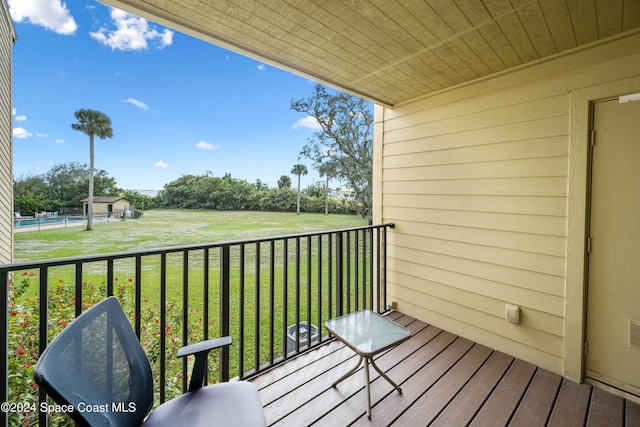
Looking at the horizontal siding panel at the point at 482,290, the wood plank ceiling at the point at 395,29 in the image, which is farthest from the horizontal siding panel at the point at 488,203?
the wood plank ceiling at the point at 395,29

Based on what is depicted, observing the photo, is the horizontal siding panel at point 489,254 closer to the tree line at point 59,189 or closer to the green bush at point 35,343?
the green bush at point 35,343

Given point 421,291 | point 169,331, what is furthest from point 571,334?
point 169,331

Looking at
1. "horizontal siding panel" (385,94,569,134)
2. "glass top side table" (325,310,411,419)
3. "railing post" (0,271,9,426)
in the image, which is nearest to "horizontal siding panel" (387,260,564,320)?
"glass top side table" (325,310,411,419)

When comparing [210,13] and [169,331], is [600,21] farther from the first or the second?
[169,331]

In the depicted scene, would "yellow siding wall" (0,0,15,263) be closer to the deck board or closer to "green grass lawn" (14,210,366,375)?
"green grass lawn" (14,210,366,375)

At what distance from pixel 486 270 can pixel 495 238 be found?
0.30m

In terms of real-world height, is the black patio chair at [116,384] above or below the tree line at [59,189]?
below

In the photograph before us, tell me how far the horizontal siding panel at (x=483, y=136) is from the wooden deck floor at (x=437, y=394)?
170cm

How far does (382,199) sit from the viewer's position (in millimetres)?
3205

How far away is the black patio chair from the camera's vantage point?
28.7 inches

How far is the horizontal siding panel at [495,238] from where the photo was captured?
202 cm

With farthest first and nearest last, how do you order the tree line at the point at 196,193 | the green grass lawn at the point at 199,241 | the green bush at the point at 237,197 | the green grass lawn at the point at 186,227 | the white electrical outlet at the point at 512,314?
the green bush at the point at 237,197, the green grass lawn at the point at 186,227, the tree line at the point at 196,193, the green grass lawn at the point at 199,241, the white electrical outlet at the point at 512,314

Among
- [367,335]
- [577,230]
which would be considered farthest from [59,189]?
[577,230]

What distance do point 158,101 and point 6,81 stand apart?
651 cm
